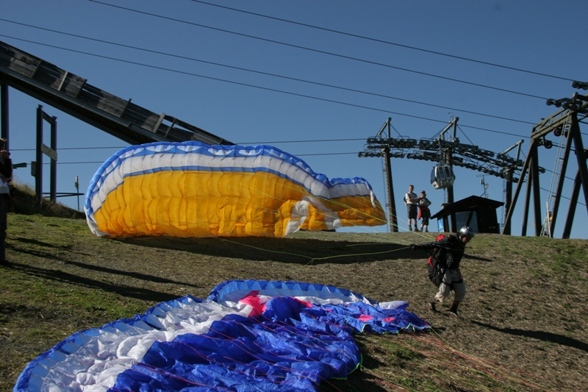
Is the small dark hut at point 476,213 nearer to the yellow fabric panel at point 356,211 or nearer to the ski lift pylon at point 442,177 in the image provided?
the ski lift pylon at point 442,177

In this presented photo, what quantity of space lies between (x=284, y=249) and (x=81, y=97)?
7872mm

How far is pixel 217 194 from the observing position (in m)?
15.1

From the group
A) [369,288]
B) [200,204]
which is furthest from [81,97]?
[369,288]

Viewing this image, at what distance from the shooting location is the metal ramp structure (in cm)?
1950

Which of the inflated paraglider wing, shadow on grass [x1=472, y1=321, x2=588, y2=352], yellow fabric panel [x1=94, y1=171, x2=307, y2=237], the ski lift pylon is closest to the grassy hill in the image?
shadow on grass [x1=472, y1=321, x2=588, y2=352]

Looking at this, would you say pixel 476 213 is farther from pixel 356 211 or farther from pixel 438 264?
pixel 438 264

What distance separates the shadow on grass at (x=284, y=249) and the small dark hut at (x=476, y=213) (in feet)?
25.5

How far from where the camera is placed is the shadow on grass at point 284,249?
15031mm

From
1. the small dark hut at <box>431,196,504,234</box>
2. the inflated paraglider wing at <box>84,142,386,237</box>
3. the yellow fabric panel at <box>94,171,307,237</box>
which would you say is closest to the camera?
the inflated paraglider wing at <box>84,142,386,237</box>

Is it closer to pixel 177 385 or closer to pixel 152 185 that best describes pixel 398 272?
pixel 152 185

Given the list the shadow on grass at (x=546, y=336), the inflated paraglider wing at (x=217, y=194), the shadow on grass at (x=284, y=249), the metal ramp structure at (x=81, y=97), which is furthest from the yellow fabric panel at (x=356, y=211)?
the metal ramp structure at (x=81, y=97)

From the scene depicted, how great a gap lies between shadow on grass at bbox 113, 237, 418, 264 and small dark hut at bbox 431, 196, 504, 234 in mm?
7772

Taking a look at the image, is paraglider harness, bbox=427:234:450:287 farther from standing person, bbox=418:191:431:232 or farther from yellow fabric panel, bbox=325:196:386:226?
standing person, bbox=418:191:431:232

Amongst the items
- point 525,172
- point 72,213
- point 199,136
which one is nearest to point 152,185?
point 199,136
